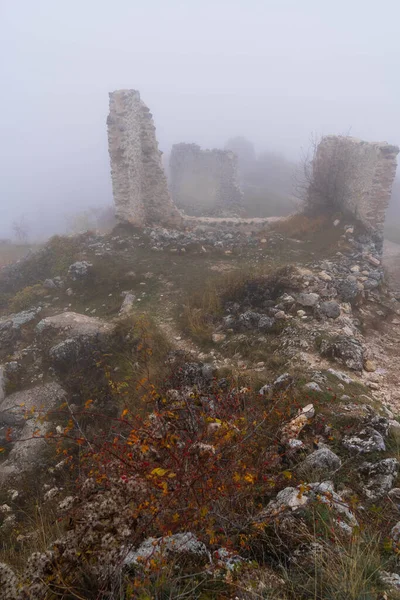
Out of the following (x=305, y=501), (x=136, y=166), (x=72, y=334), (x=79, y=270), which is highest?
(x=136, y=166)

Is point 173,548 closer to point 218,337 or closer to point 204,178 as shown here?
point 218,337

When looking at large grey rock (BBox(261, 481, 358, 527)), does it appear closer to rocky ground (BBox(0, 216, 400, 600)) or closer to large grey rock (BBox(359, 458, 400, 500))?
rocky ground (BBox(0, 216, 400, 600))

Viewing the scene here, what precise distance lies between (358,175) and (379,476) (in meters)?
8.54

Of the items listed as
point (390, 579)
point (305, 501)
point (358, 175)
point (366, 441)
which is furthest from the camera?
point (358, 175)

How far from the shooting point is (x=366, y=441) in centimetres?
286

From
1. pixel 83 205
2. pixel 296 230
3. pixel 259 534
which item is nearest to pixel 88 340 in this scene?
pixel 259 534

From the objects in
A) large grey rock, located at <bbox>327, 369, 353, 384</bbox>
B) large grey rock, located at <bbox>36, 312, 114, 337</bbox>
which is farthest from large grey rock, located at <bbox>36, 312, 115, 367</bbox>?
large grey rock, located at <bbox>327, 369, 353, 384</bbox>

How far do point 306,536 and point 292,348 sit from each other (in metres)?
2.94

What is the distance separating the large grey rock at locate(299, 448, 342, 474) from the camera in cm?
262

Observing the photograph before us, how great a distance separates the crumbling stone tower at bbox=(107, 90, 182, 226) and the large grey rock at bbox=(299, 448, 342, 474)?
28.6ft

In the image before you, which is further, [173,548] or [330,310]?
[330,310]

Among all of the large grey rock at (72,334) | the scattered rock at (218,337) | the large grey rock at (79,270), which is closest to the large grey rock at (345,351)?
the scattered rock at (218,337)

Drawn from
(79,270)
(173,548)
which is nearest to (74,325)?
(79,270)

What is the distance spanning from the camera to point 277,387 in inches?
147
